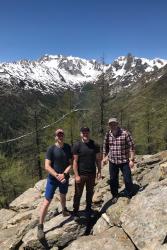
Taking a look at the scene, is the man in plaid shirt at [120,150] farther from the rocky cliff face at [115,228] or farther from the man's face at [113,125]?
the rocky cliff face at [115,228]

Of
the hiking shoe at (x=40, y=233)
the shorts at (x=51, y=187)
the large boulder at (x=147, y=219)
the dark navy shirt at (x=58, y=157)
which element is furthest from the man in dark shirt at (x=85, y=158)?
the hiking shoe at (x=40, y=233)

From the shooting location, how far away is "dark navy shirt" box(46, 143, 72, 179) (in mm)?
11961

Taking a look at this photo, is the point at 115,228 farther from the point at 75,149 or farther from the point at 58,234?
the point at 75,149

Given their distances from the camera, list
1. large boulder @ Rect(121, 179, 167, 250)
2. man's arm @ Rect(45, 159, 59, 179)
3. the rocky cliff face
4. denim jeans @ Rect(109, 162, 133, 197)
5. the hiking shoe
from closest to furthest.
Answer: large boulder @ Rect(121, 179, 167, 250) < the rocky cliff face < man's arm @ Rect(45, 159, 59, 179) < the hiking shoe < denim jeans @ Rect(109, 162, 133, 197)

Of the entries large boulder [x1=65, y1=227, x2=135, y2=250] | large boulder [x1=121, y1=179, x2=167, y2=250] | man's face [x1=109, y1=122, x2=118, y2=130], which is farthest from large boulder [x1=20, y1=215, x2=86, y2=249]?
man's face [x1=109, y1=122, x2=118, y2=130]

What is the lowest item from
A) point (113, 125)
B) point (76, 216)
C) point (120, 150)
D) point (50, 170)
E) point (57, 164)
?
point (76, 216)

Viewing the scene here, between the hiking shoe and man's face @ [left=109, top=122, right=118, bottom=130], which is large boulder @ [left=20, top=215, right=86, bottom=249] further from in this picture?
man's face @ [left=109, top=122, right=118, bottom=130]

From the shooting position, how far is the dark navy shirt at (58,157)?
12.0m

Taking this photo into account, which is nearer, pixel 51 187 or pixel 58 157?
A: pixel 58 157

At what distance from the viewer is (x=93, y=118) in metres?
41.5

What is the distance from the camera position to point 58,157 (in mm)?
11961

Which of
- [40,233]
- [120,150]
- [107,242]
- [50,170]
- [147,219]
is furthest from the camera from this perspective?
[120,150]

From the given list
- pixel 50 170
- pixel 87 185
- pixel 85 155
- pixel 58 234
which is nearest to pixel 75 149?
pixel 85 155

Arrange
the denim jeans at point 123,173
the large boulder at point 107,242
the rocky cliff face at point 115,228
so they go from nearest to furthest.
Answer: the rocky cliff face at point 115,228 → the large boulder at point 107,242 → the denim jeans at point 123,173
